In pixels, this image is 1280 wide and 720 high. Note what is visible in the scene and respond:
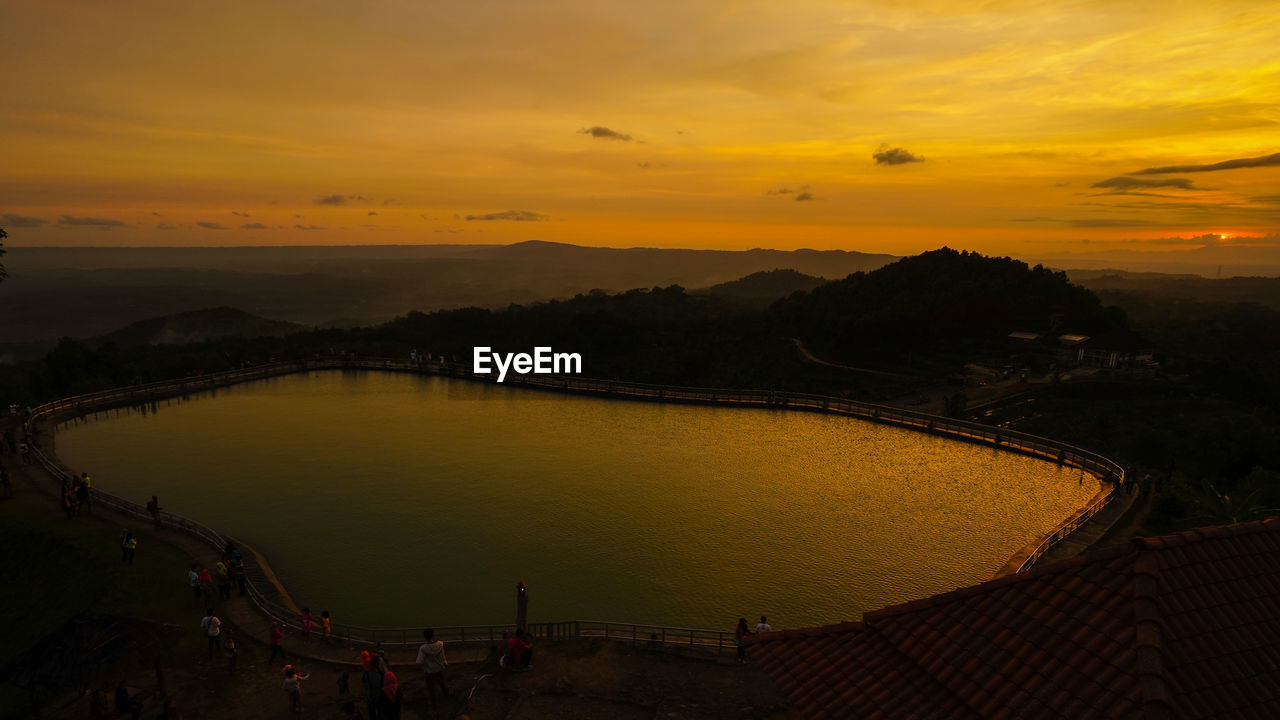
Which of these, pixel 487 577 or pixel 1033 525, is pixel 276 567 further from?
pixel 1033 525

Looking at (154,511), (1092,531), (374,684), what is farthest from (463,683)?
(1092,531)

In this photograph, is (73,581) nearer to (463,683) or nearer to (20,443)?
(463,683)

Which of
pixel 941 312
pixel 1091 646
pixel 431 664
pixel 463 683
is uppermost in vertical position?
pixel 941 312

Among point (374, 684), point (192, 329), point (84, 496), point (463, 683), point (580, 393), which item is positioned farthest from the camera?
point (192, 329)

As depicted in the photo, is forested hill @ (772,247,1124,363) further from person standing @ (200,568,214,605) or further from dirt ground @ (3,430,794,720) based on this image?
person standing @ (200,568,214,605)

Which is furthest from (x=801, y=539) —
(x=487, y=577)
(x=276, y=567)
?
(x=276, y=567)

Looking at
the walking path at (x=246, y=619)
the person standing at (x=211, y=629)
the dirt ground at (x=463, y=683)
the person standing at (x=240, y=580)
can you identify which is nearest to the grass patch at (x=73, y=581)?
the walking path at (x=246, y=619)

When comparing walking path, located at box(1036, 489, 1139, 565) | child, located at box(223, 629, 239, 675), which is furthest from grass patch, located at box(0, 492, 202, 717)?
walking path, located at box(1036, 489, 1139, 565)

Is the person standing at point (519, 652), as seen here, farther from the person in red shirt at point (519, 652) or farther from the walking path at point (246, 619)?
the walking path at point (246, 619)

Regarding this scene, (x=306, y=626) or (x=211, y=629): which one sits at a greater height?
(x=211, y=629)
